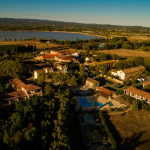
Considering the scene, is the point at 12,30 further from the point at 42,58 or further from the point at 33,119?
the point at 33,119

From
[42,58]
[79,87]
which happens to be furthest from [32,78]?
[42,58]

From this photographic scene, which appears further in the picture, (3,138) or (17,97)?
(17,97)

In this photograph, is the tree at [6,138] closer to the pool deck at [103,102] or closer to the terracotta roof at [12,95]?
the terracotta roof at [12,95]

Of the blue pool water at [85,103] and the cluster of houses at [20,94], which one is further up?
the cluster of houses at [20,94]

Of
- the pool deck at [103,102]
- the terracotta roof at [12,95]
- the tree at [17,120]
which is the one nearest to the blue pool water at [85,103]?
the pool deck at [103,102]

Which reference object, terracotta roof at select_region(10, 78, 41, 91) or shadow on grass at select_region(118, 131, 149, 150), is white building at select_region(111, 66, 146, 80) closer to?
shadow on grass at select_region(118, 131, 149, 150)

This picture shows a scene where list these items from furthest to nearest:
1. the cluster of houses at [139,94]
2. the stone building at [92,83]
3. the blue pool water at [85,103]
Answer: the stone building at [92,83], the cluster of houses at [139,94], the blue pool water at [85,103]

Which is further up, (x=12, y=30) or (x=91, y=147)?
(x=12, y=30)

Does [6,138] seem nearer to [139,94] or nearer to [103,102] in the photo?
[103,102]

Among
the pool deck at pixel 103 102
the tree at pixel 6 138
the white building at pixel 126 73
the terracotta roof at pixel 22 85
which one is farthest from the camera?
the white building at pixel 126 73

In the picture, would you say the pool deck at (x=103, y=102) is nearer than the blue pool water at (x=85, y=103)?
Yes
